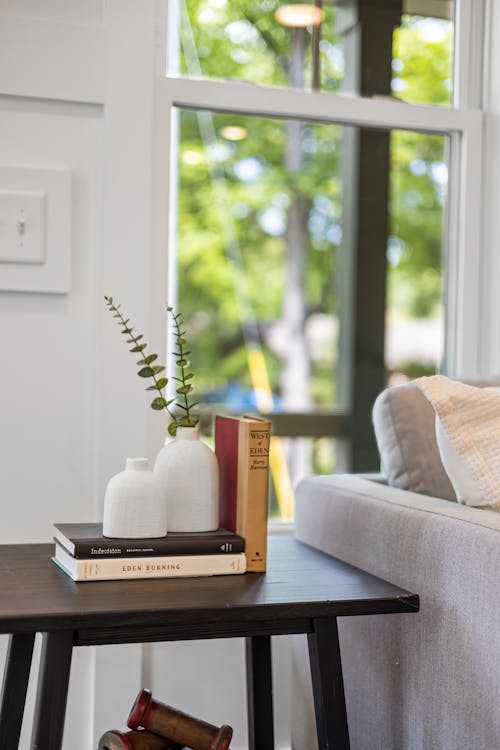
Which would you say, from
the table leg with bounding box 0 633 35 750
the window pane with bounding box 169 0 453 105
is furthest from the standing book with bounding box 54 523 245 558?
the window pane with bounding box 169 0 453 105

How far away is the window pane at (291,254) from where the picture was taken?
7.62 feet

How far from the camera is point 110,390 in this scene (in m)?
1.86

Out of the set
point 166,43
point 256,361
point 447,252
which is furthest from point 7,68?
point 256,361

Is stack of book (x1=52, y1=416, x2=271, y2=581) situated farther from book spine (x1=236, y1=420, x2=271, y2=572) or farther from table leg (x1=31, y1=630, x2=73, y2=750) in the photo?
table leg (x1=31, y1=630, x2=73, y2=750)

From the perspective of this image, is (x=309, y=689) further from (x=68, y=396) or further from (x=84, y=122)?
(x=84, y=122)

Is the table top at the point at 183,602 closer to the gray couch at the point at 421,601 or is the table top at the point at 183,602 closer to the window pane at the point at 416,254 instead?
the gray couch at the point at 421,601

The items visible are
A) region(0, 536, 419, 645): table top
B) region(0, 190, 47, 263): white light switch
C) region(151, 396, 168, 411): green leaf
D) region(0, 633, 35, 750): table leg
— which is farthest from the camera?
region(0, 190, 47, 263): white light switch

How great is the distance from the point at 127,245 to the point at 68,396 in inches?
12.3

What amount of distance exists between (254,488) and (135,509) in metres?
0.18

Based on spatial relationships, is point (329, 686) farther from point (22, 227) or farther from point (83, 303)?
point (22, 227)

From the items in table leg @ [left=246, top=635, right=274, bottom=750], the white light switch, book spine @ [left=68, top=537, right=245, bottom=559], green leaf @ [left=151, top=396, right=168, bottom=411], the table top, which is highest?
the white light switch

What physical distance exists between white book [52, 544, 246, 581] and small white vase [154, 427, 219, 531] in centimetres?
7

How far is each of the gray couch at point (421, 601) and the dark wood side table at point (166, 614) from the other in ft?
0.23

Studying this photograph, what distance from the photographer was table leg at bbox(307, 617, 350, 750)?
133 cm
